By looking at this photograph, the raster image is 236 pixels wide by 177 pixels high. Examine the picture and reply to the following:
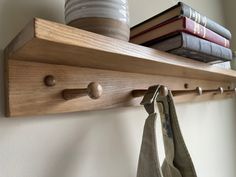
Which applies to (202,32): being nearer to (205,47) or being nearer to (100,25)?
(205,47)

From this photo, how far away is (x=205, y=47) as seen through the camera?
527 mm

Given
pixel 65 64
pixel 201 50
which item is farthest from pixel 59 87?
pixel 201 50

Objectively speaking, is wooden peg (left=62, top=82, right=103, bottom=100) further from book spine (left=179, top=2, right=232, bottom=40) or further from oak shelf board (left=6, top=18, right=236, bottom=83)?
book spine (left=179, top=2, right=232, bottom=40)

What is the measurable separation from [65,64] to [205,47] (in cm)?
30

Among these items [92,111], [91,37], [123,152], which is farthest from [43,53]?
[123,152]

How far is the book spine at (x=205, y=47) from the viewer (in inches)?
18.3

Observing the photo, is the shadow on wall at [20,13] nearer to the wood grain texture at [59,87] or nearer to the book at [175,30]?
the wood grain texture at [59,87]

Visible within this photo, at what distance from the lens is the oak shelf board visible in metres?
0.27

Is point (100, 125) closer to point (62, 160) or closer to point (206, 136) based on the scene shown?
point (62, 160)

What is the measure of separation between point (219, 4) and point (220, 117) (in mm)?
524

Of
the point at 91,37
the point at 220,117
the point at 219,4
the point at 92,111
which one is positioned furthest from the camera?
the point at 219,4

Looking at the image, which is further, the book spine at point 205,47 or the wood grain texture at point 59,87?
the book spine at point 205,47

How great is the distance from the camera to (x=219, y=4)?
114cm

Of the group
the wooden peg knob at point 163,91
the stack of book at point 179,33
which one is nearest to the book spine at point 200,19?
the stack of book at point 179,33
